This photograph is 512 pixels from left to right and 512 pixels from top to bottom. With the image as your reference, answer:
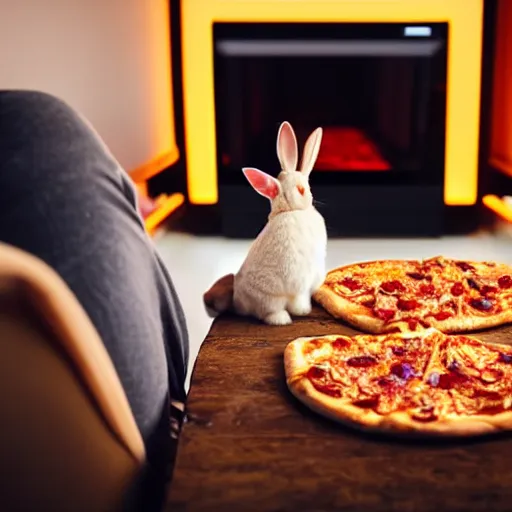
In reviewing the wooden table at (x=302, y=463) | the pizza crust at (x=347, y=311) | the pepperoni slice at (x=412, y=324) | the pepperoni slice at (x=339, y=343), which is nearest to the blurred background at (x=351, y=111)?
the pizza crust at (x=347, y=311)

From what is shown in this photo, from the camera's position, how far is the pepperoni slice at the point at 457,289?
1.49 metres

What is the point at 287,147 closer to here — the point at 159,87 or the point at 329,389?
the point at 329,389

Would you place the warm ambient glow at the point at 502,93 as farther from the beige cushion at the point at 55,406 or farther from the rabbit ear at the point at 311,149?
the beige cushion at the point at 55,406

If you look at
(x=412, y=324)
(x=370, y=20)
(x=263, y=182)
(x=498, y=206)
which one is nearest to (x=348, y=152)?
(x=370, y=20)

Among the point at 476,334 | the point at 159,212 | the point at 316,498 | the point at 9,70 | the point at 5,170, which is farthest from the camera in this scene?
the point at 159,212

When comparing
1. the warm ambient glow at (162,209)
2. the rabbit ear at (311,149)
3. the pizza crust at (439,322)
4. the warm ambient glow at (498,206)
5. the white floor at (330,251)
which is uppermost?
the rabbit ear at (311,149)

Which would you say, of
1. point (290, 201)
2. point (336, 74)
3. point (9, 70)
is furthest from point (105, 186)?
point (336, 74)

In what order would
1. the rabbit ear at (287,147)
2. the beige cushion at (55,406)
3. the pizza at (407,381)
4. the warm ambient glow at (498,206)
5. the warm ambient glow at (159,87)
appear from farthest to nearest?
the warm ambient glow at (498,206) → the warm ambient glow at (159,87) → the rabbit ear at (287,147) → the pizza at (407,381) → the beige cushion at (55,406)

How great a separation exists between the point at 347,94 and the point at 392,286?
2.70 metres

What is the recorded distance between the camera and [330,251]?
3.61 metres

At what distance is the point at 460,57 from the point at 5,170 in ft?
11.6

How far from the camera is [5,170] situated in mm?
946

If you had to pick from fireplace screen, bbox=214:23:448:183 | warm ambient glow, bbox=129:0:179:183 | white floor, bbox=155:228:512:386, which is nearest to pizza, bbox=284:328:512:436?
white floor, bbox=155:228:512:386

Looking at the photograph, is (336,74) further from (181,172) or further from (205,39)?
(181,172)
